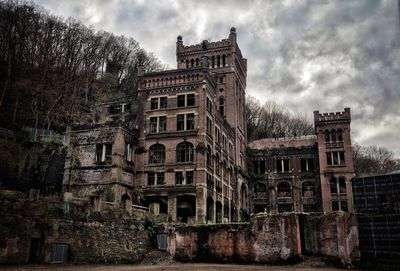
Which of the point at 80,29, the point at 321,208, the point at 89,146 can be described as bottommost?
the point at 321,208

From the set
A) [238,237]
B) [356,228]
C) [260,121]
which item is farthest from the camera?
[260,121]

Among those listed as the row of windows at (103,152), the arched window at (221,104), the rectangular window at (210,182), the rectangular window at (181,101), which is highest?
the arched window at (221,104)

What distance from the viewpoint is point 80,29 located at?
193 ft

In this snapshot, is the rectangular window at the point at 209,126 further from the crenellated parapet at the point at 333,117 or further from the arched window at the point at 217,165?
the crenellated parapet at the point at 333,117

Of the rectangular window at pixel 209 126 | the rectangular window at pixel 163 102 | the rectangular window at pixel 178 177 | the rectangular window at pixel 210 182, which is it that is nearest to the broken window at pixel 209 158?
the rectangular window at pixel 210 182

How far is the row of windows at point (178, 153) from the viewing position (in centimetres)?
4188

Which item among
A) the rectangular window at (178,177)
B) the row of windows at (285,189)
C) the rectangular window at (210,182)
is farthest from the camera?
the row of windows at (285,189)

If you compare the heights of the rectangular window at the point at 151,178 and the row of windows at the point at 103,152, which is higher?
the row of windows at the point at 103,152

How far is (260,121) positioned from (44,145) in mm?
50624

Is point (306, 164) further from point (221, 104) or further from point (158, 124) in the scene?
point (158, 124)

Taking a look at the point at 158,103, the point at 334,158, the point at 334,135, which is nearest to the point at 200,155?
the point at 158,103

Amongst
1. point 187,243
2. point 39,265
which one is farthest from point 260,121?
point 39,265

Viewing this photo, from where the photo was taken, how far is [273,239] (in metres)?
22.4

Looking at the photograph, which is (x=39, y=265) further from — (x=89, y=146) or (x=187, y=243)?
(x=89, y=146)
